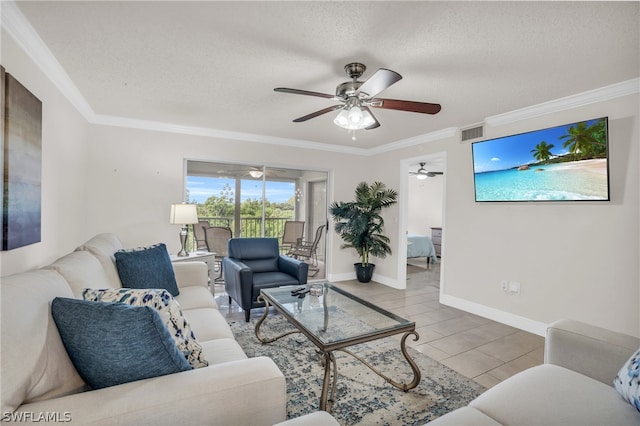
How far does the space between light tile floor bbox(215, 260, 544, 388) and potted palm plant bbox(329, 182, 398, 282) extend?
0.68 meters

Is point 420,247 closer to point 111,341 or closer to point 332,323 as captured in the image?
point 332,323

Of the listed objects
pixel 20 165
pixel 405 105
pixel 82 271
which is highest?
pixel 405 105

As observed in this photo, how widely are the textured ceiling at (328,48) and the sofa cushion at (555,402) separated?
1.95 metres

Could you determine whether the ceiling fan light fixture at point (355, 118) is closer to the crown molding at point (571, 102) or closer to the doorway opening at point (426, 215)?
the crown molding at point (571, 102)

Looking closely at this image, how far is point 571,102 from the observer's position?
296cm

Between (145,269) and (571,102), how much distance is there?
13.8 ft

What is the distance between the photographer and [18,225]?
6.15ft

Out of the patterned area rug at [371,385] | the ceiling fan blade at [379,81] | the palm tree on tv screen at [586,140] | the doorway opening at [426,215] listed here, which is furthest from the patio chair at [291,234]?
the palm tree on tv screen at [586,140]

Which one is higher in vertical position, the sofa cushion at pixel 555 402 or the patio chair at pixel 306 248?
the patio chair at pixel 306 248

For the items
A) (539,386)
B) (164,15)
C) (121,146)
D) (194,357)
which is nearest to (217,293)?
(121,146)

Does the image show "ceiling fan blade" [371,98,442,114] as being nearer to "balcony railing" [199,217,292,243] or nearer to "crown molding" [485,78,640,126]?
"crown molding" [485,78,640,126]

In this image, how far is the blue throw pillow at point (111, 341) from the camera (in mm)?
1058

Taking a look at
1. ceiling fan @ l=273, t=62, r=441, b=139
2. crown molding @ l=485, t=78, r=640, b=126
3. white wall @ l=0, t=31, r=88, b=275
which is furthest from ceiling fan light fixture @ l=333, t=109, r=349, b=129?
crown molding @ l=485, t=78, r=640, b=126

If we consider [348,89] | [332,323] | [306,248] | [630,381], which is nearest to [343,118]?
[348,89]
